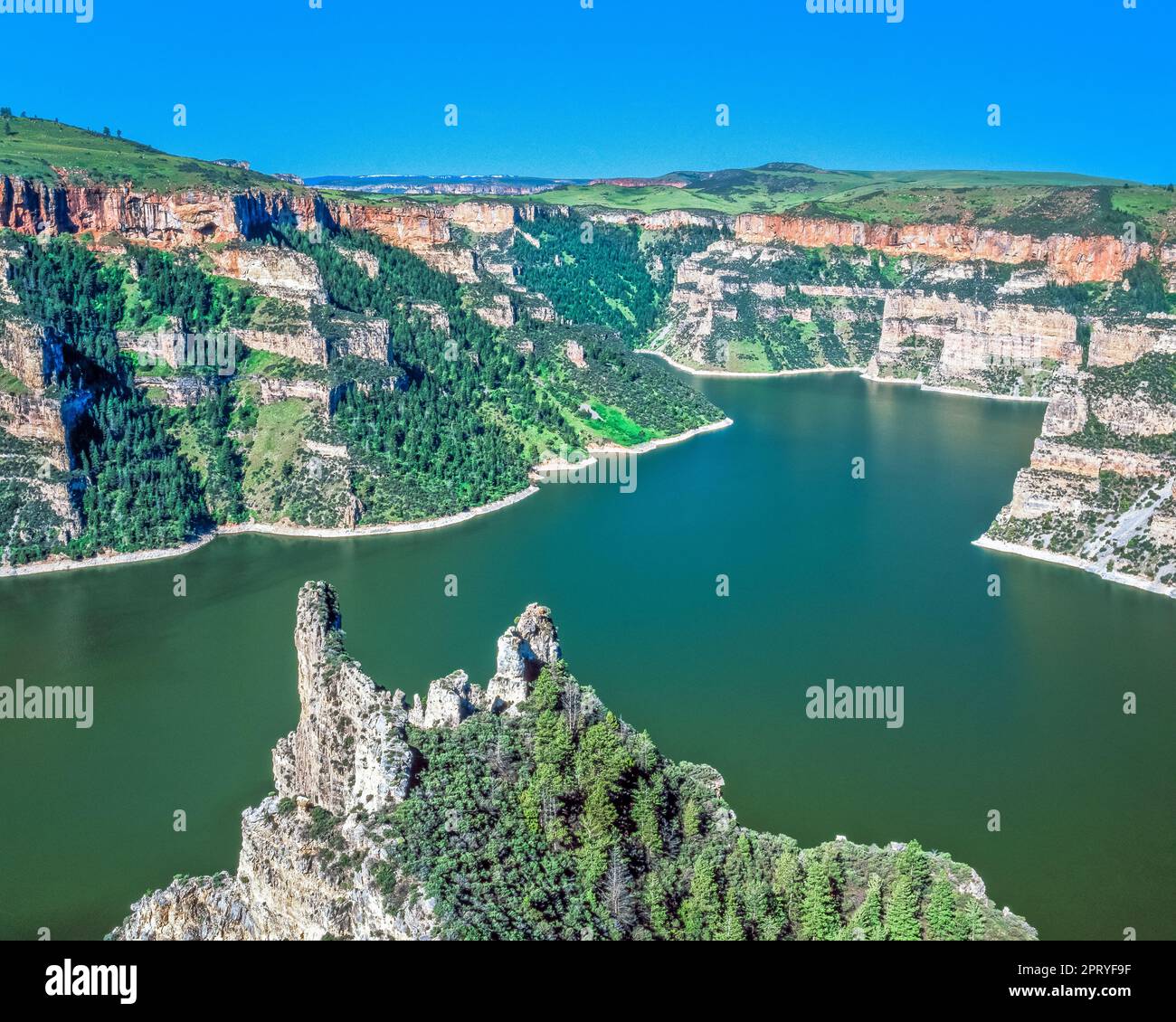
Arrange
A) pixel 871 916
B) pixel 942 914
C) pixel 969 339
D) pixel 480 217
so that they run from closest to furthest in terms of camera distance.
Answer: pixel 942 914
pixel 871 916
pixel 969 339
pixel 480 217

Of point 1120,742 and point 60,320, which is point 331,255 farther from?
point 1120,742

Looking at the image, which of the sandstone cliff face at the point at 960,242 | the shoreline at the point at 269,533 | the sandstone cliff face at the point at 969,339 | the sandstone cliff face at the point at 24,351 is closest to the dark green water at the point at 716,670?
the shoreline at the point at 269,533

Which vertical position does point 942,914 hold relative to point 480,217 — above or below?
below

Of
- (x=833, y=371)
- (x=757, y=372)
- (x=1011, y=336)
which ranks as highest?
(x=1011, y=336)

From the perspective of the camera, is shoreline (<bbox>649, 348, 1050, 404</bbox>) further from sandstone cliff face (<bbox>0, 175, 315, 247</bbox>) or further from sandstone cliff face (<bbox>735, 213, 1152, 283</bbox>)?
sandstone cliff face (<bbox>0, 175, 315, 247</bbox>)

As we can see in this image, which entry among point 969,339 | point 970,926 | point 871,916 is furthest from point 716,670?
point 969,339

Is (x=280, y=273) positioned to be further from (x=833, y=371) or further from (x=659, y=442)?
(x=833, y=371)

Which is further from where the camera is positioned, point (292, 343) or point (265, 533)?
point (292, 343)
